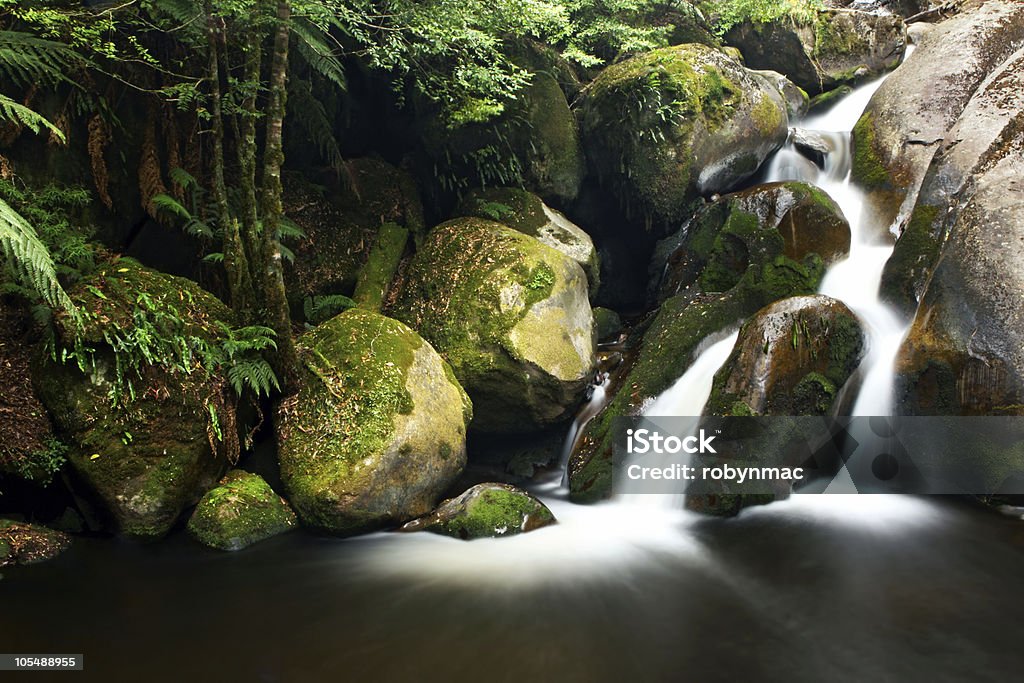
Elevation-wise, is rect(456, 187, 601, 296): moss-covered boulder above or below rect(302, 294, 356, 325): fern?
above

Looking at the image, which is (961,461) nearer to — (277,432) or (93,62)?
(277,432)

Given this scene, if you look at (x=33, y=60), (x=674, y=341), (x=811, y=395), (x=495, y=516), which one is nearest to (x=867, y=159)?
(x=674, y=341)

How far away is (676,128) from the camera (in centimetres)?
971

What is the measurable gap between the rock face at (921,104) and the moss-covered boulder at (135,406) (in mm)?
8775

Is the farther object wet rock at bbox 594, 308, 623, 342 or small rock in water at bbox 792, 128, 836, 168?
small rock in water at bbox 792, 128, 836, 168

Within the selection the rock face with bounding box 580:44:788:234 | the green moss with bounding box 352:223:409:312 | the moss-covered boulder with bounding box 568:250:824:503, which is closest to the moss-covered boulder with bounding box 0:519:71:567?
the green moss with bounding box 352:223:409:312

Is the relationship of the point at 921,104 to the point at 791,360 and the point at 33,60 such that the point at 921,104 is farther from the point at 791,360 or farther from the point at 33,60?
the point at 33,60

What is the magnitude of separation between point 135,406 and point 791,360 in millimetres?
6002

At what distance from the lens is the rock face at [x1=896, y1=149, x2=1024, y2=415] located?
571 centimetres

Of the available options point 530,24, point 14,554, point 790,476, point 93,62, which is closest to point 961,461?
point 790,476

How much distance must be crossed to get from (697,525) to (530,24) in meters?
6.41

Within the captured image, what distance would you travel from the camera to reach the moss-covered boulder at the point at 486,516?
5.88 m

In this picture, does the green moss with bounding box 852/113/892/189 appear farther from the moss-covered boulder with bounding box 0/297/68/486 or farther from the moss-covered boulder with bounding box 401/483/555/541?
the moss-covered boulder with bounding box 0/297/68/486

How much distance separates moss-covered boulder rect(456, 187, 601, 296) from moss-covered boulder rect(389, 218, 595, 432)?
3.13 feet
